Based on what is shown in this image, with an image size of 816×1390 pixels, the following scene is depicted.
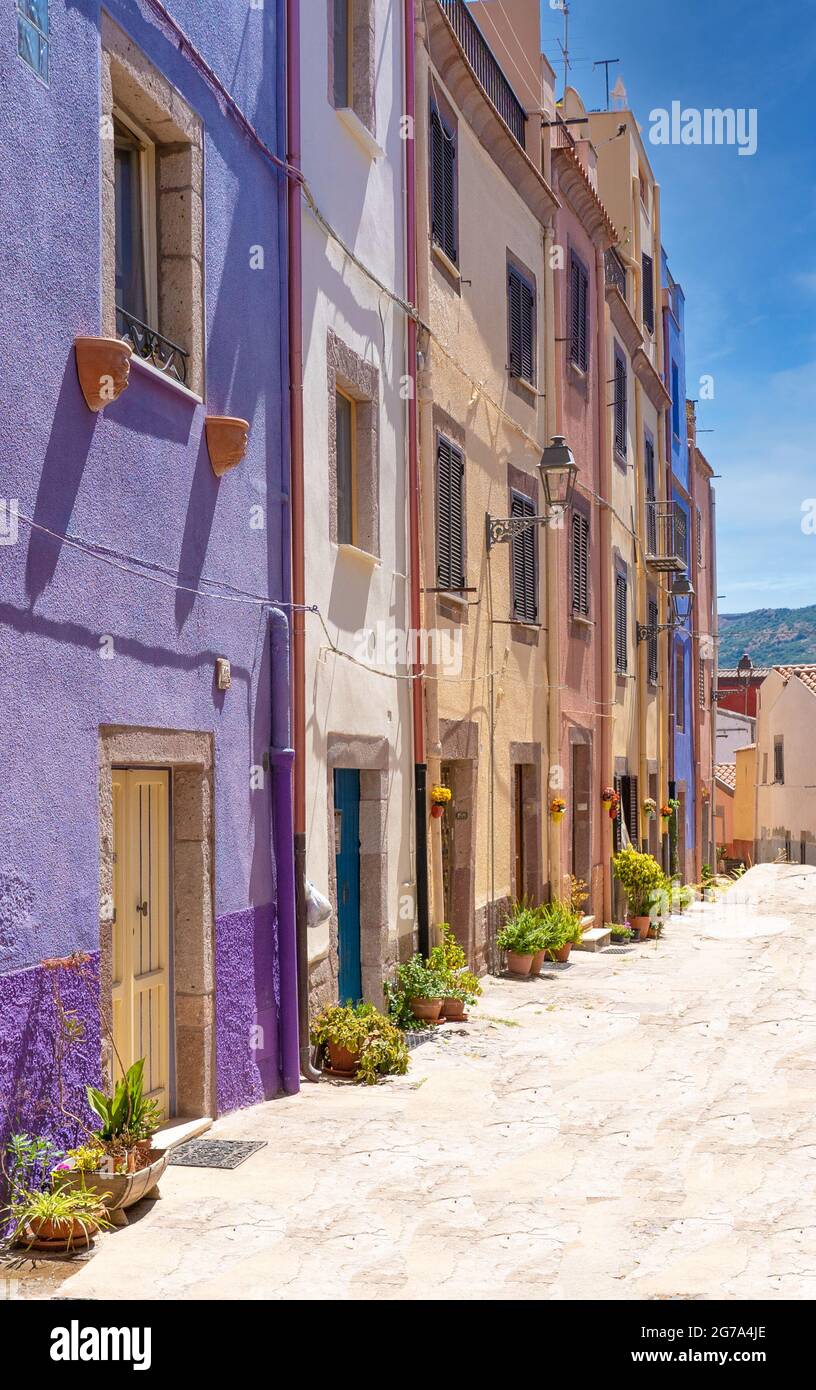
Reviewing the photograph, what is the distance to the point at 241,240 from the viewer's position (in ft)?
28.0

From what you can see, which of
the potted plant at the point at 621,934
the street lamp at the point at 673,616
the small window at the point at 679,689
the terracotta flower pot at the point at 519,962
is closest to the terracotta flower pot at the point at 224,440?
the terracotta flower pot at the point at 519,962

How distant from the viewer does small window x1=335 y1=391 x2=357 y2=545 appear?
10.9 meters

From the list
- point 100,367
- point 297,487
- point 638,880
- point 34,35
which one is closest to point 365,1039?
point 297,487

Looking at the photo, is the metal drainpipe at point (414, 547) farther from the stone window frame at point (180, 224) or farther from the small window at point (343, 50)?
the stone window frame at point (180, 224)

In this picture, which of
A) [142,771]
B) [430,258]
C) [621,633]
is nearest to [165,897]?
[142,771]

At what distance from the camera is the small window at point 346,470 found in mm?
10883

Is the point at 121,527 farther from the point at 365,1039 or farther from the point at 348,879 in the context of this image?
the point at 348,879

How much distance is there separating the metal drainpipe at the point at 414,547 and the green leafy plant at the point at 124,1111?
5.86 metres

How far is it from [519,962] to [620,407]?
10809mm

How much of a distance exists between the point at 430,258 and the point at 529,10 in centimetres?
673

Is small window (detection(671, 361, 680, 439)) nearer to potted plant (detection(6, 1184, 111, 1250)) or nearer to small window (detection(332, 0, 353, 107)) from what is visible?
small window (detection(332, 0, 353, 107))

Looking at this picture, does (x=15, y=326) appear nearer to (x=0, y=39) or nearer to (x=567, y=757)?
(x=0, y=39)
